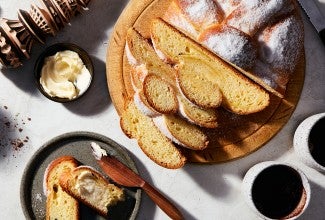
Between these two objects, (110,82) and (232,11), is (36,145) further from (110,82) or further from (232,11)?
(232,11)

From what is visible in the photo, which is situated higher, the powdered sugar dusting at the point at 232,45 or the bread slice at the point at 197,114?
the powdered sugar dusting at the point at 232,45

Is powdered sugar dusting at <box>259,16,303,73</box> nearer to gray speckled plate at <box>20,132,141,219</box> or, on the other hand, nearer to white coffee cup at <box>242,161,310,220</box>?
white coffee cup at <box>242,161,310,220</box>

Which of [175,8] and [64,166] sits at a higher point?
[175,8]

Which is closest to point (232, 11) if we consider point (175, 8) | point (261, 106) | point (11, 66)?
point (175, 8)

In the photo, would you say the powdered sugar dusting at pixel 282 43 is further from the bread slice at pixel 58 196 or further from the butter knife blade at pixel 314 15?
the bread slice at pixel 58 196

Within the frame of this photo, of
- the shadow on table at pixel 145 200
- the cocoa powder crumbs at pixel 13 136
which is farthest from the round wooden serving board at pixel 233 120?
the cocoa powder crumbs at pixel 13 136

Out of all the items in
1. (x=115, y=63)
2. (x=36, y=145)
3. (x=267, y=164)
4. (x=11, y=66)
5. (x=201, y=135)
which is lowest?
(x=267, y=164)

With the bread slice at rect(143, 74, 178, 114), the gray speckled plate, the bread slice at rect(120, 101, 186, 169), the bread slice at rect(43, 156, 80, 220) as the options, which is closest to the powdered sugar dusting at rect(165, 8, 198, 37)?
the bread slice at rect(143, 74, 178, 114)

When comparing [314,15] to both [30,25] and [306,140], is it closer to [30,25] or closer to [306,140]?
[306,140]
